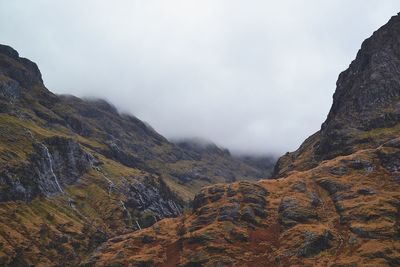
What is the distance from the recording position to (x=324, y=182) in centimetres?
16662

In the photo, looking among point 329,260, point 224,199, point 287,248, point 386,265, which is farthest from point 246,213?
point 386,265

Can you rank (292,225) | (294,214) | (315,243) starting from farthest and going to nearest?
1. (294,214)
2. (292,225)
3. (315,243)

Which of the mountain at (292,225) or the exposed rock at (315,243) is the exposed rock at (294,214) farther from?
the exposed rock at (315,243)

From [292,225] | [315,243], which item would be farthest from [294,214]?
[315,243]

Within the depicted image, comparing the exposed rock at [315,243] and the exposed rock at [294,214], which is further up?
the exposed rock at [294,214]

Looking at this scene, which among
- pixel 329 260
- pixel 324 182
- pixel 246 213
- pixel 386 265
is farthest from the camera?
pixel 324 182

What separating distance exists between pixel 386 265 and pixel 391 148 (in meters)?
68.4

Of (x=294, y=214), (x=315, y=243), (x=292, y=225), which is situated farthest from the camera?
(x=294, y=214)

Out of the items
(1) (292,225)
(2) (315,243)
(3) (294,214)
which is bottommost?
(2) (315,243)

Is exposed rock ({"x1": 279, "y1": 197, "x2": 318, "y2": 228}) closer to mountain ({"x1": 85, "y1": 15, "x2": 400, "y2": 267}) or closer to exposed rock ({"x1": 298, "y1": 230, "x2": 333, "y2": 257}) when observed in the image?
mountain ({"x1": 85, "y1": 15, "x2": 400, "y2": 267})

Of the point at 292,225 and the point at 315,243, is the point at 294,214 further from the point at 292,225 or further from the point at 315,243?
the point at 315,243

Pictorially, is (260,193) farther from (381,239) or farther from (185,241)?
(381,239)

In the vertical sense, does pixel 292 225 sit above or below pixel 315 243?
above

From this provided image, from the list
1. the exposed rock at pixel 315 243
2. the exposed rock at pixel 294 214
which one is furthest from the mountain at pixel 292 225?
the exposed rock at pixel 294 214
